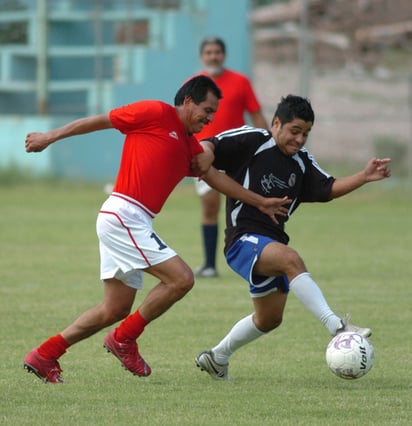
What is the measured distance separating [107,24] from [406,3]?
878 cm

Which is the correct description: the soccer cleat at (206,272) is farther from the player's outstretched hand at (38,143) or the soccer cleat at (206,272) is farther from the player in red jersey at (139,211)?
the player's outstretched hand at (38,143)

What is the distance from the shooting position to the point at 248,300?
9.95m

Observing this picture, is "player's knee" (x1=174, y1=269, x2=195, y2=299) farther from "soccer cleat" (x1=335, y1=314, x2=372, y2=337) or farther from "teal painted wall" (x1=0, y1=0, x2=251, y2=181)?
"teal painted wall" (x1=0, y1=0, x2=251, y2=181)

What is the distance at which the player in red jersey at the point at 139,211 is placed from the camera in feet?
20.5

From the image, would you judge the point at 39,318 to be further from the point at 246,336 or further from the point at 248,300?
the point at 246,336

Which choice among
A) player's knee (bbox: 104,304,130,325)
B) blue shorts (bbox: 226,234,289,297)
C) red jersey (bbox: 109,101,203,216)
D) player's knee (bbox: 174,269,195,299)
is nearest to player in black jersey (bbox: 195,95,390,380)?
blue shorts (bbox: 226,234,289,297)

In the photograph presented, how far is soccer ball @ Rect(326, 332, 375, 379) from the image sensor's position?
6.06 meters

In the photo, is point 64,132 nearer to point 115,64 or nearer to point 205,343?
point 205,343

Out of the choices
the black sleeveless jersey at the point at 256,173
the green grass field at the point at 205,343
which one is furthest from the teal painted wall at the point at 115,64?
the black sleeveless jersey at the point at 256,173

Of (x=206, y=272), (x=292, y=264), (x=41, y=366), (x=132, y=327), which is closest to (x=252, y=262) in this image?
(x=292, y=264)

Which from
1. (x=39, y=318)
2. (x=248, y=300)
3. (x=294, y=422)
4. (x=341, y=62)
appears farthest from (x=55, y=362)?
(x=341, y=62)

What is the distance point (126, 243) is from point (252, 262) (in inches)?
28.6

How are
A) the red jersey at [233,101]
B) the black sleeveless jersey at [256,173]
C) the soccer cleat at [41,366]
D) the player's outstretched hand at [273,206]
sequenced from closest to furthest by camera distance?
the soccer cleat at [41,366] → the player's outstretched hand at [273,206] → the black sleeveless jersey at [256,173] → the red jersey at [233,101]

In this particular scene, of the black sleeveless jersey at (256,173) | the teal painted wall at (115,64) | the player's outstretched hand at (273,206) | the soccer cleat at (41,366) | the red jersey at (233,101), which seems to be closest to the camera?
the soccer cleat at (41,366)
